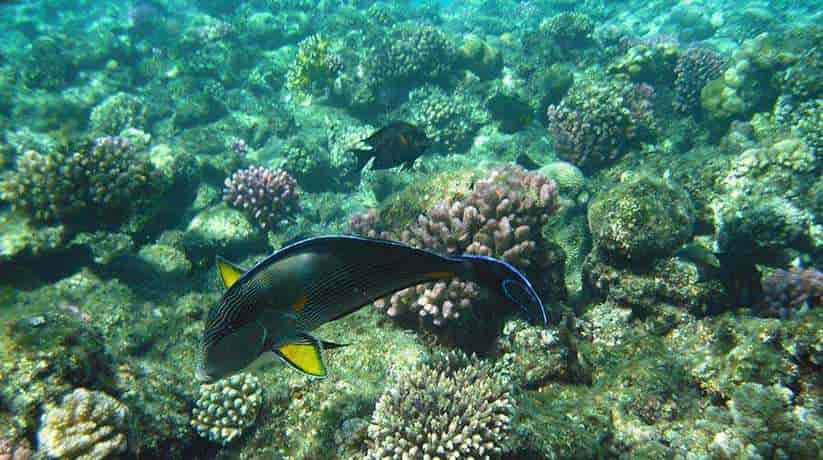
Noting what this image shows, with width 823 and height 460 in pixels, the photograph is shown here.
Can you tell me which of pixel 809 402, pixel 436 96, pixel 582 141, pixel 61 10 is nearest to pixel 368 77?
pixel 436 96

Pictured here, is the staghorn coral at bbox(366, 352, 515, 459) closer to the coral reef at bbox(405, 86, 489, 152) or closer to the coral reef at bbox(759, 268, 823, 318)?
the coral reef at bbox(759, 268, 823, 318)

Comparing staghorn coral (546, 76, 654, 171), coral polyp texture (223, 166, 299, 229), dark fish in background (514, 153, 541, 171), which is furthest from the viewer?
dark fish in background (514, 153, 541, 171)

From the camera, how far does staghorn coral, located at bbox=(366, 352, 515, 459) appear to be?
3.03m

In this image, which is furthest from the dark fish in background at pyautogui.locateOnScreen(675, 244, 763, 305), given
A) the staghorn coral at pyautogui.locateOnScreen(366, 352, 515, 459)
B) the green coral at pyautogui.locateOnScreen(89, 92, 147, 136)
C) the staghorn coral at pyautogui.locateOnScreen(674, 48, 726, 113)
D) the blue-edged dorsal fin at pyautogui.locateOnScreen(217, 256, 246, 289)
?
the green coral at pyautogui.locateOnScreen(89, 92, 147, 136)

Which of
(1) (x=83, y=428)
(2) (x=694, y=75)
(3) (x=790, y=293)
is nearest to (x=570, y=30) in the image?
(2) (x=694, y=75)

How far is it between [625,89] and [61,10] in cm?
2881

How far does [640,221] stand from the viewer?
4.58 meters

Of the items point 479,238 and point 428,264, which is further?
point 479,238

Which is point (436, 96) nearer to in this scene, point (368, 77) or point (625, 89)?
point (368, 77)

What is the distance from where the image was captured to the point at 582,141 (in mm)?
8602

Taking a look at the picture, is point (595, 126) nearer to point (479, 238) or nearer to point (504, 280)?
point (479, 238)

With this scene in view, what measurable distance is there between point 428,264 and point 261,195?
6.92 meters

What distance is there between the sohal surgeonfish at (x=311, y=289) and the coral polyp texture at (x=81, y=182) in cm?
573

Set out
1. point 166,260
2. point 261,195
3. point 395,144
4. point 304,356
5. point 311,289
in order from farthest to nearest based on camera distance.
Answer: point 261,195 → point 166,260 → point 395,144 → point 304,356 → point 311,289
